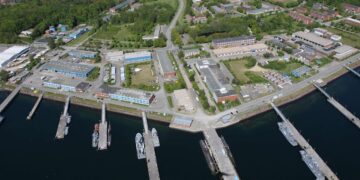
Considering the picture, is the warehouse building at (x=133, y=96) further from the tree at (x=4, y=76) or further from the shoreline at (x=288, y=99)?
the tree at (x=4, y=76)

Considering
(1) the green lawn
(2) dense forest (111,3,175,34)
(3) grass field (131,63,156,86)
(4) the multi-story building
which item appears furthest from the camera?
(4) the multi-story building

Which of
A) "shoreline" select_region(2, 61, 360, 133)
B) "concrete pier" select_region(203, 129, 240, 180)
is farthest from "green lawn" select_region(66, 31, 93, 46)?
"concrete pier" select_region(203, 129, 240, 180)

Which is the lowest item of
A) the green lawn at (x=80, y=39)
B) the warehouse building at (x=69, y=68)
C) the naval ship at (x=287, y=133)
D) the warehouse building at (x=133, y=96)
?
the naval ship at (x=287, y=133)

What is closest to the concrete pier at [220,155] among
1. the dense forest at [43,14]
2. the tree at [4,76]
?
the tree at [4,76]

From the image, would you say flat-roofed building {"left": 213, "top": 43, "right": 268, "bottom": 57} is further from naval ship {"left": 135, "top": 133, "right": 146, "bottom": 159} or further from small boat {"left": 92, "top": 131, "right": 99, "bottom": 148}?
small boat {"left": 92, "top": 131, "right": 99, "bottom": 148}

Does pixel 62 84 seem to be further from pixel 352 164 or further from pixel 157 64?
pixel 352 164

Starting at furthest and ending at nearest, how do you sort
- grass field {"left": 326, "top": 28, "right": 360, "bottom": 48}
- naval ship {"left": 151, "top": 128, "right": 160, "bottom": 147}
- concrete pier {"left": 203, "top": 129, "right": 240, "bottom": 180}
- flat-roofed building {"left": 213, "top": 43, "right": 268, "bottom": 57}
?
grass field {"left": 326, "top": 28, "right": 360, "bottom": 48}
flat-roofed building {"left": 213, "top": 43, "right": 268, "bottom": 57}
naval ship {"left": 151, "top": 128, "right": 160, "bottom": 147}
concrete pier {"left": 203, "top": 129, "right": 240, "bottom": 180}
